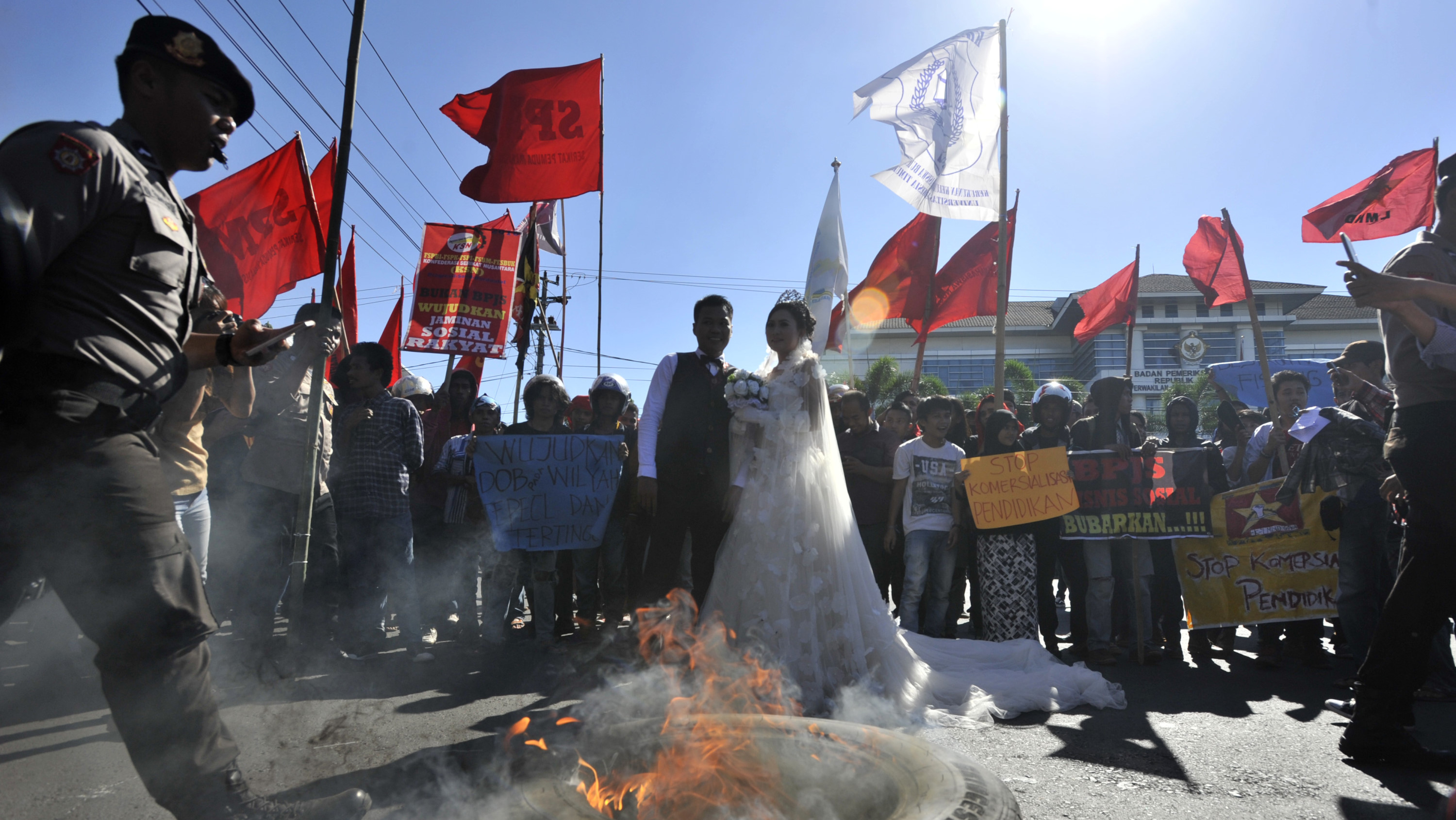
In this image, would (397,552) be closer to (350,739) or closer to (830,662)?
(350,739)

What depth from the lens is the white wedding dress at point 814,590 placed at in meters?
3.95

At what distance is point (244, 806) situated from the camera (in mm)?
1623

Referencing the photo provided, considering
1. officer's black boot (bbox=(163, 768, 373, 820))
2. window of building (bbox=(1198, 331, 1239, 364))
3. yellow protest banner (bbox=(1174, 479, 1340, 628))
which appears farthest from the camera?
window of building (bbox=(1198, 331, 1239, 364))

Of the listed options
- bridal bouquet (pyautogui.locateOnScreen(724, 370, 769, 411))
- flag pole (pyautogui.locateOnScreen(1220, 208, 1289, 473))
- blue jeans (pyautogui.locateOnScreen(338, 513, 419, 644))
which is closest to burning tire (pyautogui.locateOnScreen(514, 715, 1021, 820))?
bridal bouquet (pyautogui.locateOnScreen(724, 370, 769, 411))

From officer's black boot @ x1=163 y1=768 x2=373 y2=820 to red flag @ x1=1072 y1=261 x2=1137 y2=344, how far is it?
412 inches

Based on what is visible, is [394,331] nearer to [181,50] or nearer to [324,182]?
[324,182]

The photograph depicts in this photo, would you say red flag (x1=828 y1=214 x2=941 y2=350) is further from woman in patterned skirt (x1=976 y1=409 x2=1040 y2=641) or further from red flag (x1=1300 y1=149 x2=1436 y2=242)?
woman in patterned skirt (x1=976 y1=409 x2=1040 y2=641)

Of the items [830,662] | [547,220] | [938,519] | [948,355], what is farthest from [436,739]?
[948,355]

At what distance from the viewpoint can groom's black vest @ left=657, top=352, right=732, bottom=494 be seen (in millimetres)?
4094

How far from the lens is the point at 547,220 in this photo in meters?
15.7

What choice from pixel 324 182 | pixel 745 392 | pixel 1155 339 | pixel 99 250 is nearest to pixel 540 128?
pixel 324 182

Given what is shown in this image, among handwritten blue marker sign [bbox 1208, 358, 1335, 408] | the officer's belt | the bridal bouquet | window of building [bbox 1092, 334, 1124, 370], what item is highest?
window of building [bbox 1092, 334, 1124, 370]

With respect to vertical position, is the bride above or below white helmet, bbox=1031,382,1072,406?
→ below

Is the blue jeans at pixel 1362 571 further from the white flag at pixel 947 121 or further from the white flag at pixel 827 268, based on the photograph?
the white flag at pixel 827 268
